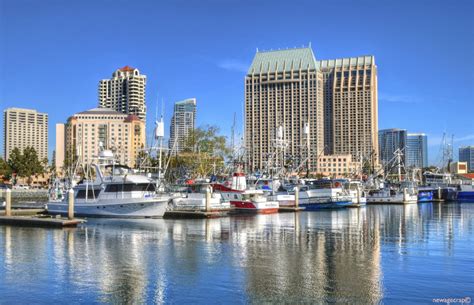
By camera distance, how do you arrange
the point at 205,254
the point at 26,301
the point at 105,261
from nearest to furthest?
the point at 26,301, the point at 105,261, the point at 205,254

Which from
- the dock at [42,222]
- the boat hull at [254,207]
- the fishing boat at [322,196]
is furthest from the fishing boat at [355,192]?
the dock at [42,222]

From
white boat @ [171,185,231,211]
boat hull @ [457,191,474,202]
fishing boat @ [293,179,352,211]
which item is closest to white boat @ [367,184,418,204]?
boat hull @ [457,191,474,202]

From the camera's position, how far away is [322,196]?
89.8 meters

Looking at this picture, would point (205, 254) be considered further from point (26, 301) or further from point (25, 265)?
point (26, 301)

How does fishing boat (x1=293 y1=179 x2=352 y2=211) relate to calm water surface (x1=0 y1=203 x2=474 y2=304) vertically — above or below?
above

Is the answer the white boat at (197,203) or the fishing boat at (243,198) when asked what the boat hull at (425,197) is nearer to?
the fishing boat at (243,198)

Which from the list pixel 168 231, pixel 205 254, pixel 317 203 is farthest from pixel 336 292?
pixel 317 203

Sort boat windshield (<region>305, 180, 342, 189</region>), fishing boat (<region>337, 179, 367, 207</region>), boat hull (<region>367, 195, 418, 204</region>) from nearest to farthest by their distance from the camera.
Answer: boat windshield (<region>305, 180, 342, 189</region>) → fishing boat (<region>337, 179, 367, 207</region>) → boat hull (<region>367, 195, 418, 204</region>)

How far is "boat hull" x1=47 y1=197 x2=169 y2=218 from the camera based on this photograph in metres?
62.3

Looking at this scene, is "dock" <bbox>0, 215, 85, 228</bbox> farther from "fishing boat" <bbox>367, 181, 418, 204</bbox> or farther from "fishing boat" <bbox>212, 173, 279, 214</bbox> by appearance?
"fishing boat" <bbox>367, 181, 418, 204</bbox>

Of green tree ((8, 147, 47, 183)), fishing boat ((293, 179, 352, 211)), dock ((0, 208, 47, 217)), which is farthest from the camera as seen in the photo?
green tree ((8, 147, 47, 183))

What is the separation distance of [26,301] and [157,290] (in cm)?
551

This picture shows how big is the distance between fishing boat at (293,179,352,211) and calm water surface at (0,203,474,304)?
1439 inches

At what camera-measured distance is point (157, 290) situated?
83.1 ft
